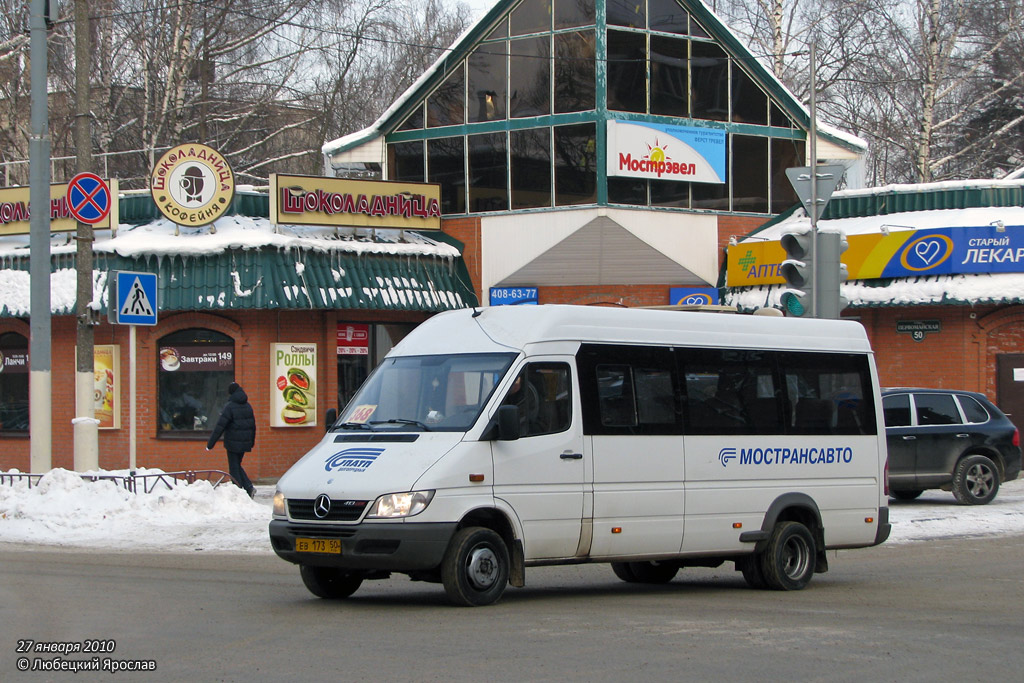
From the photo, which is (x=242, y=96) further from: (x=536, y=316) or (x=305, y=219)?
(x=536, y=316)

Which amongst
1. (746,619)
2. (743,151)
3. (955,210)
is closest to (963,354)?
(955,210)

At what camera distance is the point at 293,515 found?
10.0 meters

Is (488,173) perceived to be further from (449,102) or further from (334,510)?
(334,510)

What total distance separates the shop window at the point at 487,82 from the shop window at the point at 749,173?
16.3 ft

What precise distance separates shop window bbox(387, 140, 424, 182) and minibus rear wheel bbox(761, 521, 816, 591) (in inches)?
659

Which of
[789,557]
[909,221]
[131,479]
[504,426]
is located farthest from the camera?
[909,221]

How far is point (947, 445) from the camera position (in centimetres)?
1900

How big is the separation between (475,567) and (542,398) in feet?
4.94

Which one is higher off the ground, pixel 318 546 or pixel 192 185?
pixel 192 185

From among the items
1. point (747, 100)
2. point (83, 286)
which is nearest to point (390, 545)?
point (83, 286)

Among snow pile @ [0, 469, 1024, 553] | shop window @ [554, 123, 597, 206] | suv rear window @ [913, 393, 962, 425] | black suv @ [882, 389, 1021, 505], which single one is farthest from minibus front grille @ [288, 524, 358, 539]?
shop window @ [554, 123, 597, 206]

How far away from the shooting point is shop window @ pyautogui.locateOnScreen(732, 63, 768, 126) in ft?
87.6

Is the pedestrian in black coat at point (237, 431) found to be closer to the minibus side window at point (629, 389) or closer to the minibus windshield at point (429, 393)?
the minibus windshield at point (429, 393)

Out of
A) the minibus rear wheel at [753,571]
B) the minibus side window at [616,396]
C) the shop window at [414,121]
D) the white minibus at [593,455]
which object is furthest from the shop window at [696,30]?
the minibus side window at [616,396]
